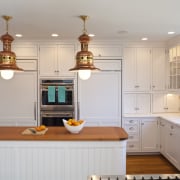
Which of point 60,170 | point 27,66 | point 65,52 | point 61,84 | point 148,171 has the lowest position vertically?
point 148,171

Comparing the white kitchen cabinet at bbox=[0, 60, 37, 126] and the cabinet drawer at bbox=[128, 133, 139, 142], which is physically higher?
the white kitchen cabinet at bbox=[0, 60, 37, 126]

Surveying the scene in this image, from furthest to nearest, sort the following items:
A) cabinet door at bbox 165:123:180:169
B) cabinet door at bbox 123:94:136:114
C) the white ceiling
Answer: cabinet door at bbox 123:94:136:114
cabinet door at bbox 165:123:180:169
the white ceiling

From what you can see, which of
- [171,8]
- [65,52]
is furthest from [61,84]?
[171,8]

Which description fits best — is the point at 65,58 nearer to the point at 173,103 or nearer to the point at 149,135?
the point at 149,135

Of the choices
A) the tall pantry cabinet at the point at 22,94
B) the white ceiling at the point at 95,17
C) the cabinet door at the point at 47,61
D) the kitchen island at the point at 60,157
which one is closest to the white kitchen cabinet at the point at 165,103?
the white ceiling at the point at 95,17

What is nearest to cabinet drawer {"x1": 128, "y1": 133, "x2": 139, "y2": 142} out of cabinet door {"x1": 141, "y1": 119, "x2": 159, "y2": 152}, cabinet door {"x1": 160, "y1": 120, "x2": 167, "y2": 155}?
cabinet door {"x1": 141, "y1": 119, "x2": 159, "y2": 152}

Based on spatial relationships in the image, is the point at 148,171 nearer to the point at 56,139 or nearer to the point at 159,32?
the point at 56,139

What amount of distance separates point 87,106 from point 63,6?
2.58m

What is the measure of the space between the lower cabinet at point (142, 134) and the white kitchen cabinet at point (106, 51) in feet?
4.62

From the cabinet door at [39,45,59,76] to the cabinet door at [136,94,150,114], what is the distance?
1967mm

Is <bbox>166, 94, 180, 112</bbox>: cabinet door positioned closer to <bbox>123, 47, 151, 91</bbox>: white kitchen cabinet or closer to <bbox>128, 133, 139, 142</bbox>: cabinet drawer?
<bbox>123, 47, 151, 91</bbox>: white kitchen cabinet

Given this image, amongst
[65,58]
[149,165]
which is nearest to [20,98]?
[65,58]

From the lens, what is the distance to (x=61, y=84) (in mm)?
4855

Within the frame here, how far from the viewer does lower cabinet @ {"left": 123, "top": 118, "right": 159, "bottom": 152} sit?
16.0 ft
